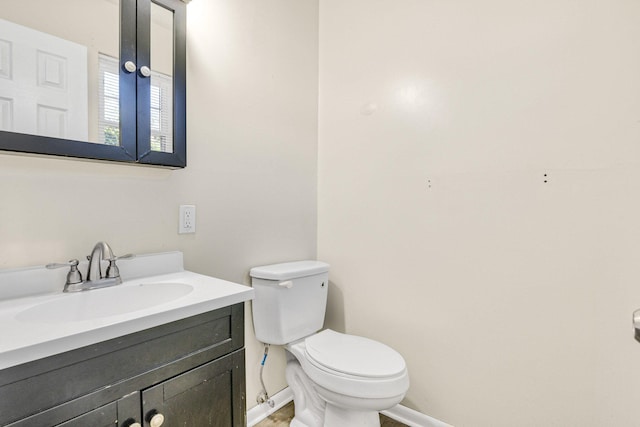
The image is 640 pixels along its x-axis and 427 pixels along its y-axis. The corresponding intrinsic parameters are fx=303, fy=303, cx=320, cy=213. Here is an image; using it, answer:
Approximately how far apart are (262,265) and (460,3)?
5.17ft

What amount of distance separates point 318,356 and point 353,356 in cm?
15

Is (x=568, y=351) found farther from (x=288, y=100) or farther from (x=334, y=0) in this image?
(x=334, y=0)

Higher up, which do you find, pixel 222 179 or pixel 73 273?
pixel 222 179

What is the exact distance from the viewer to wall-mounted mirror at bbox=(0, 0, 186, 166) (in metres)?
0.88

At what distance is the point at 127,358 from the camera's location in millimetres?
714

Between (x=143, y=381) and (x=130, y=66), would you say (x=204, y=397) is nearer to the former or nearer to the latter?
(x=143, y=381)

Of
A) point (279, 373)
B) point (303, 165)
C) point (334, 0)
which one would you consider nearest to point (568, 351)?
point (279, 373)

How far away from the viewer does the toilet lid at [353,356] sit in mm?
1188

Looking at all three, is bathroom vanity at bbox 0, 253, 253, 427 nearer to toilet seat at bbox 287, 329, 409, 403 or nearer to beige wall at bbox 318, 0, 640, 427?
toilet seat at bbox 287, 329, 409, 403

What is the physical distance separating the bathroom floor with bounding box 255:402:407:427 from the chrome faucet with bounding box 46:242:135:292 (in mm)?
1069

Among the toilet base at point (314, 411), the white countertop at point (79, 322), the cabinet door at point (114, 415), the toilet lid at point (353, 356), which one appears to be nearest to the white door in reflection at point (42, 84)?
the white countertop at point (79, 322)

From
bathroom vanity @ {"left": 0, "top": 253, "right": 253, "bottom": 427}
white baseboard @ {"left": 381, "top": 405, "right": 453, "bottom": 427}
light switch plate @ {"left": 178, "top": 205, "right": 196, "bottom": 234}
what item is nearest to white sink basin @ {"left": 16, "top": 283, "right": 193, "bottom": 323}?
bathroom vanity @ {"left": 0, "top": 253, "right": 253, "bottom": 427}

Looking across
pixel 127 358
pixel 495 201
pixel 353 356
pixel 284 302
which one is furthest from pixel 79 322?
pixel 495 201

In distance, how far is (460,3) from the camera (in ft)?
4.59
